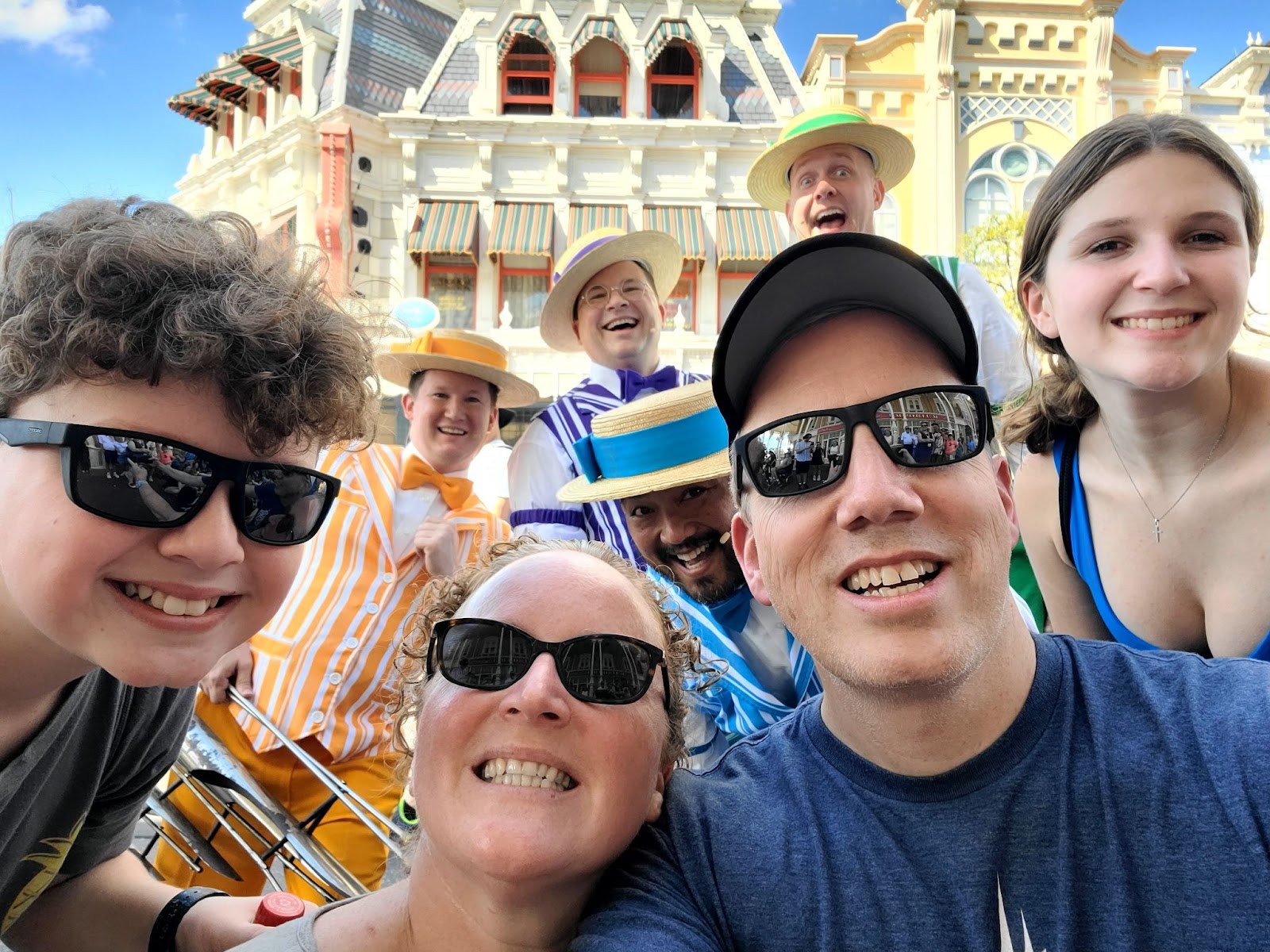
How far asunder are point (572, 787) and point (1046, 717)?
746mm

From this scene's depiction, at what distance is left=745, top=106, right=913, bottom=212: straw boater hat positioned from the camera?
13.5 ft

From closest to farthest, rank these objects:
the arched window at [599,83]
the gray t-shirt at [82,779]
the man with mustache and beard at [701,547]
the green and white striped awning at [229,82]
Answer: the gray t-shirt at [82,779] → the man with mustache and beard at [701,547] → the arched window at [599,83] → the green and white striped awning at [229,82]

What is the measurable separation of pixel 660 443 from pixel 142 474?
4.74 feet

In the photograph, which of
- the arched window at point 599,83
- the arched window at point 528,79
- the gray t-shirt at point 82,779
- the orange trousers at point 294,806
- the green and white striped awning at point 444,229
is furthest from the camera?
the arched window at point 599,83

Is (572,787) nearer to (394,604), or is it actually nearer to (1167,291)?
(1167,291)

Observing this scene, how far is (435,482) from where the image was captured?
4.04m

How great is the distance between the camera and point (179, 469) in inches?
58.2

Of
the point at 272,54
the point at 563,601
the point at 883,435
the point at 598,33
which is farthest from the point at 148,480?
the point at 272,54

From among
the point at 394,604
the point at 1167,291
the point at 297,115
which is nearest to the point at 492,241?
the point at 297,115

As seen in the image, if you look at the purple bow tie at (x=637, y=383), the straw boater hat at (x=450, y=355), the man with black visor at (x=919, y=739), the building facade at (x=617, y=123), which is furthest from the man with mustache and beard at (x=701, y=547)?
the building facade at (x=617, y=123)

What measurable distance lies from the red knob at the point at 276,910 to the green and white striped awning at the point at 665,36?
1727cm

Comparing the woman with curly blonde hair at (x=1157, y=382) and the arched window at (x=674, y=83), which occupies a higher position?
the arched window at (x=674, y=83)

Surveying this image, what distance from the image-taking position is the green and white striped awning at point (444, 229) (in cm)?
1570

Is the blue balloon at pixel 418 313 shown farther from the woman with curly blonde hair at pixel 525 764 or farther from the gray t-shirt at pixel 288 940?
the gray t-shirt at pixel 288 940
